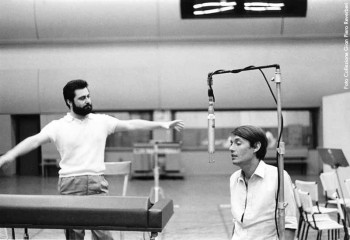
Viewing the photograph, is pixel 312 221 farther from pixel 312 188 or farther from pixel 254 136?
pixel 254 136

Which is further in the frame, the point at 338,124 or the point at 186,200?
the point at 186,200

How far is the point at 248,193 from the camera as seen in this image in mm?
2682

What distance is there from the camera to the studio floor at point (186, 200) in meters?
5.68

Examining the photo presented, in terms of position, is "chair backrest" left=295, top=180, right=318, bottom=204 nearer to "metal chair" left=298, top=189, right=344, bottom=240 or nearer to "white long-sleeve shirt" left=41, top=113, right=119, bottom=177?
"metal chair" left=298, top=189, right=344, bottom=240

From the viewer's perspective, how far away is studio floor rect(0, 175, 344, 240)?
18.6 feet

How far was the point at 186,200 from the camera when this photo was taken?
824cm

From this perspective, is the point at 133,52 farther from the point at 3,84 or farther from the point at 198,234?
the point at 198,234

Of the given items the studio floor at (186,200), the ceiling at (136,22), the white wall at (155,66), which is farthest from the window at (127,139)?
the ceiling at (136,22)

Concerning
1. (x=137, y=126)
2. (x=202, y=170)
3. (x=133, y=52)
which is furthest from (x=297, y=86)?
(x=137, y=126)

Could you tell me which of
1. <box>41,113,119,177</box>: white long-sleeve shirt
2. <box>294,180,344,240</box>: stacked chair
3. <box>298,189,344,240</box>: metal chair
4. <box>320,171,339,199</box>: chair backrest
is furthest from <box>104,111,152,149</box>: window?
<box>41,113,119,177</box>: white long-sleeve shirt

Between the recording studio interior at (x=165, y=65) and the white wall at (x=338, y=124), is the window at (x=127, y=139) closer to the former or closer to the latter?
the recording studio interior at (x=165, y=65)

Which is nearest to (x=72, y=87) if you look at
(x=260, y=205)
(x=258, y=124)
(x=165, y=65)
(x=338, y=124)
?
(x=260, y=205)

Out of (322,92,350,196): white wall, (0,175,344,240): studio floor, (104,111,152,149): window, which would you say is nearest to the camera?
(0,175,344,240): studio floor

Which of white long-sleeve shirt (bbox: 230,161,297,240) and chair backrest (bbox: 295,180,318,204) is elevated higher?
white long-sleeve shirt (bbox: 230,161,297,240)
